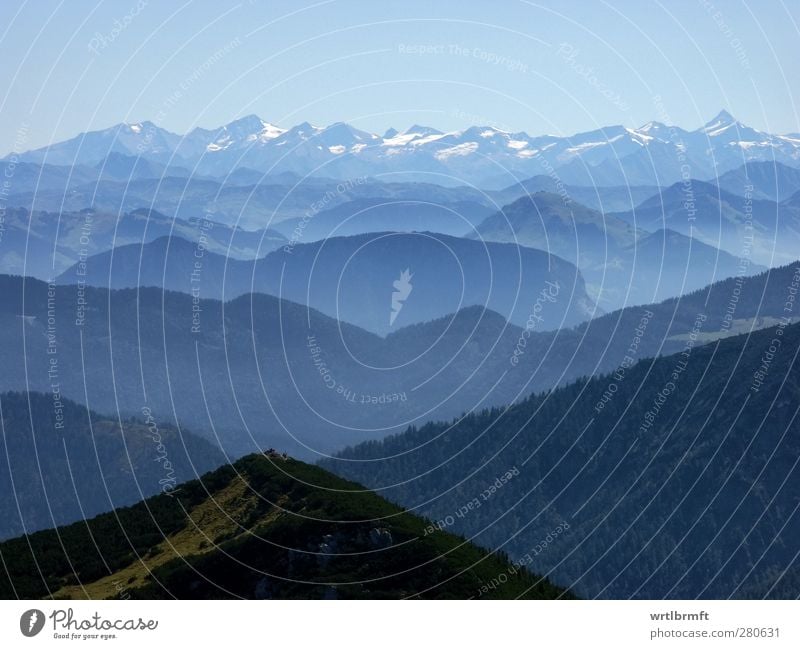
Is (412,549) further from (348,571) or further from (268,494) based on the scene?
(268,494)

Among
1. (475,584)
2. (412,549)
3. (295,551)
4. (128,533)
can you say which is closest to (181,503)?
(128,533)
